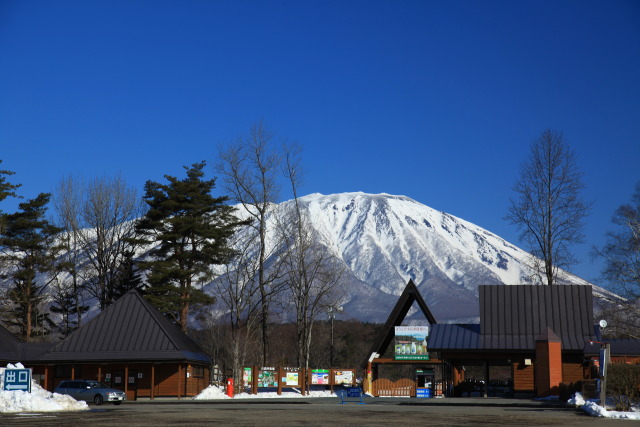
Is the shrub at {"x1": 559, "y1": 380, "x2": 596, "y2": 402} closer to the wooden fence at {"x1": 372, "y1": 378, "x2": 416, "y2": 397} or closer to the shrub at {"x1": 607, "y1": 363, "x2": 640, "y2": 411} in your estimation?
the shrub at {"x1": 607, "y1": 363, "x2": 640, "y2": 411}

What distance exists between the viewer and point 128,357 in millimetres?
45156

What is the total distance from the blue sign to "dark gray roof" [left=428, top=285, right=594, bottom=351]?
75.9 ft

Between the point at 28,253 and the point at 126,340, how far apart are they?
2348 cm

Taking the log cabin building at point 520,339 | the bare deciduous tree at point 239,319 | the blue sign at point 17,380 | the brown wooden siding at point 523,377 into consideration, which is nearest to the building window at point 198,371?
the bare deciduous tree at point 239,319

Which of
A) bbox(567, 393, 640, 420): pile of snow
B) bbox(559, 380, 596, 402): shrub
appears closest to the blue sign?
bbox(567, 393, 640, 420): pile of snow

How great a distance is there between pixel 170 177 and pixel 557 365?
36.7 m

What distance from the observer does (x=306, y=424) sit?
18672mm

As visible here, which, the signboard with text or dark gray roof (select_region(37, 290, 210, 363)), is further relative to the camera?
the signboard with text

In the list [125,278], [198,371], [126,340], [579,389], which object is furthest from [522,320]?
[125,278]

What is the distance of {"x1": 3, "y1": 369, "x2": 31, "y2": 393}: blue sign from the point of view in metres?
27.4

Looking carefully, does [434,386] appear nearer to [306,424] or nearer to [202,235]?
[202,235]

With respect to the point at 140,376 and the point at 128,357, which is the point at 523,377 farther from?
the point at 128,357

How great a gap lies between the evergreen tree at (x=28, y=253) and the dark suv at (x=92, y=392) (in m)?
28.4

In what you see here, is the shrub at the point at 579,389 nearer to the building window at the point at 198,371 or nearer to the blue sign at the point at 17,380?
the blue sign at the point at 17,380
